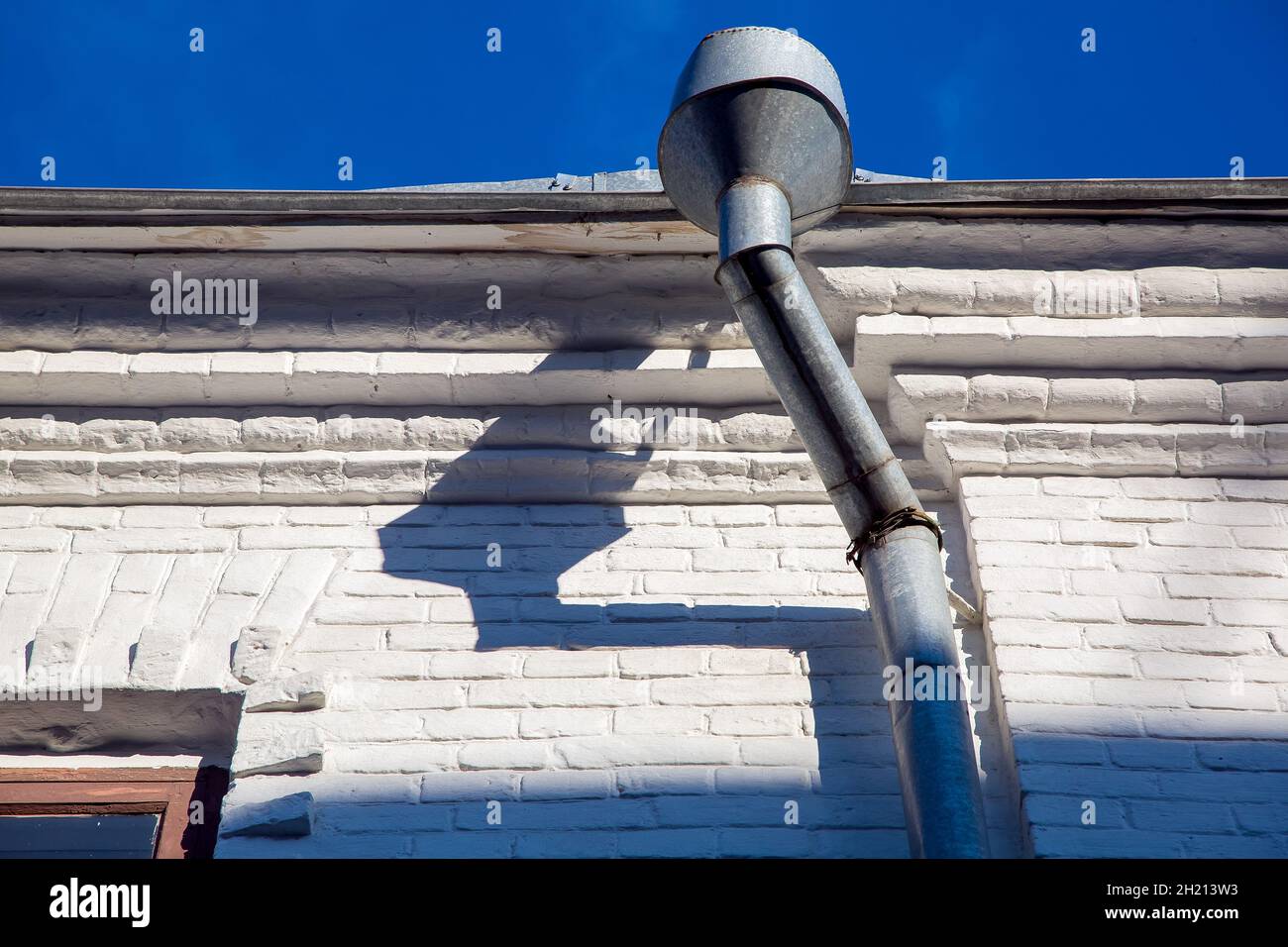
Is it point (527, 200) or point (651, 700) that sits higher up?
point (527, 200)

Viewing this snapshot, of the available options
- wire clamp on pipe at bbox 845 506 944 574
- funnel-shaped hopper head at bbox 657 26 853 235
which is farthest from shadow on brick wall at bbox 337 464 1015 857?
funnel-shaped hopper head at bbox 657 26 853 235

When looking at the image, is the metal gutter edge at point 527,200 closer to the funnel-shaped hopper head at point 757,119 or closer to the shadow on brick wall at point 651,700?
the funnel-shaped hopper head at point 757,119

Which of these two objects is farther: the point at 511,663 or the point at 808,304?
the point at 511,663

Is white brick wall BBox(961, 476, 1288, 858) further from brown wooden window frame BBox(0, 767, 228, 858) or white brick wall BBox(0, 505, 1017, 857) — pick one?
brown wooden window frame BBox(0, 767, 228, 858)

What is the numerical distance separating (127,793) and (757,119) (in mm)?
1958

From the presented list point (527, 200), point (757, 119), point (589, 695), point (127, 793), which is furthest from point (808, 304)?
point (127, 793)

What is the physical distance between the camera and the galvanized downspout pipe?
277cm

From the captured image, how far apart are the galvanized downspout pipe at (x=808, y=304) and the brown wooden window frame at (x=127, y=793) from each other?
4.76 feet

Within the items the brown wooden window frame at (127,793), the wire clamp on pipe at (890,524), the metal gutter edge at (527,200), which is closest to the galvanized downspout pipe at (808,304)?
the wire clamp on pipe at (890,524)

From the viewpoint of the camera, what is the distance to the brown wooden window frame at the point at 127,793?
3.12 meters

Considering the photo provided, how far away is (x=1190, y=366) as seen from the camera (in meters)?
3.57

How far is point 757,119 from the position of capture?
3176 millimetres

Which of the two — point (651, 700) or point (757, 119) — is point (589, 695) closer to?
point (651, 700)
